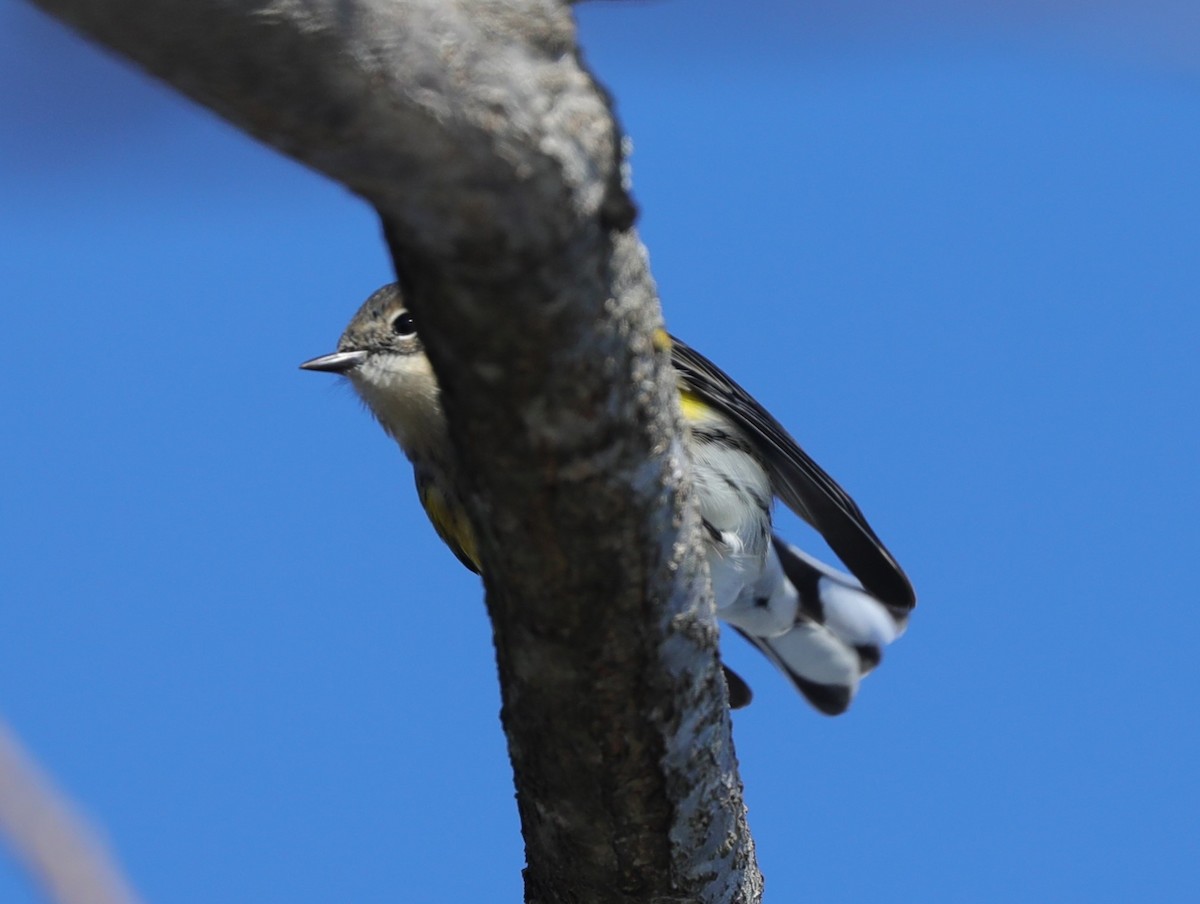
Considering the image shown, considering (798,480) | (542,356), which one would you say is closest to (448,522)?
(798,480)

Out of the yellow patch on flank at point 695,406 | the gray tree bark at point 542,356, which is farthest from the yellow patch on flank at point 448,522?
the gray tree bark at point 542,356

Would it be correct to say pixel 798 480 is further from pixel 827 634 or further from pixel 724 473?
pixel 827 634

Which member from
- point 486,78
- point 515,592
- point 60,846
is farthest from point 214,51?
point 515,592

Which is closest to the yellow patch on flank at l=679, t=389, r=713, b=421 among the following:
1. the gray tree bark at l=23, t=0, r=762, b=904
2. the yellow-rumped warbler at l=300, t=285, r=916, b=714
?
the yellow-rumped warbler at l=300, t=285, r=916, b=714

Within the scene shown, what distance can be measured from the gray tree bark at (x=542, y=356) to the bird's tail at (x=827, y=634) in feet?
10.3

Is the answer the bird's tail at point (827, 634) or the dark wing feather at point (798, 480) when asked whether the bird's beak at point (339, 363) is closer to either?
the dark wing feather at point (798, 480)

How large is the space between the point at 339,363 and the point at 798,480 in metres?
1.63

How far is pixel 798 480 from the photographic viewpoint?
496 centimetres

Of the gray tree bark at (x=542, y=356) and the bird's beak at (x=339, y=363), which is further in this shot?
the bird's beak at (x=339, y=363)

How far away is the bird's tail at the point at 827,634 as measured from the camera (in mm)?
5609

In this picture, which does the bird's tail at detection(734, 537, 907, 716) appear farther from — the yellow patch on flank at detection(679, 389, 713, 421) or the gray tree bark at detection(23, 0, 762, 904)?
the gray tree bark at detection(23, 0, 762, 904)

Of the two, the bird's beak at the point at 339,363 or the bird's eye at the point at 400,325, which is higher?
the bird's eye at the point at 400,325

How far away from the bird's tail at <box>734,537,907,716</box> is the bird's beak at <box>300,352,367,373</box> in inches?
71.0

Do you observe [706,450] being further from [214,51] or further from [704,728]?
[214,51]
